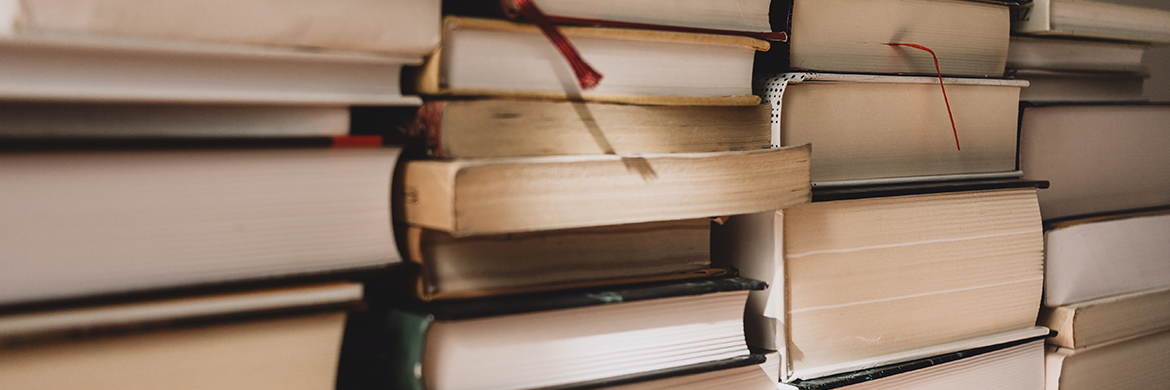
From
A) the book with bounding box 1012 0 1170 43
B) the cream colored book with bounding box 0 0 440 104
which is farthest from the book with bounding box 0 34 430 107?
the book with bounding box 1012 0 1170 43

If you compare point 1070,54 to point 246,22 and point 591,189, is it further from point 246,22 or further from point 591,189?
point 246,22

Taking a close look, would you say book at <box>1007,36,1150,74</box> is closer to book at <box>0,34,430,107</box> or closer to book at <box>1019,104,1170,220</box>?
book at <box>1019,104,1170,220</box>

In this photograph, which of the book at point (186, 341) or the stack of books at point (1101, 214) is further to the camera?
the stack of books at point (1101, 214)

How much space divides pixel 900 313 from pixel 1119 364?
333 millimetres

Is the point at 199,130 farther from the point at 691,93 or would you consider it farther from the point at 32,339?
the point at 691,93

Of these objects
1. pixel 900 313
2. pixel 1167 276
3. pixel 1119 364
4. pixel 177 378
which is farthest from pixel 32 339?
pixel 1167 276

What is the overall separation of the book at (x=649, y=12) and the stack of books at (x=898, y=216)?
71 mm

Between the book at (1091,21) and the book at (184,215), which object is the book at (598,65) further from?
the book at (1091,21)

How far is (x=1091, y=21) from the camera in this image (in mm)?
793

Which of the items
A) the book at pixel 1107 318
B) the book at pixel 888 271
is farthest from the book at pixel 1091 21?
the book at pixel 1107 318

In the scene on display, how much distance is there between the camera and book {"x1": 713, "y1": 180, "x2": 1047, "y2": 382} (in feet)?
2.02

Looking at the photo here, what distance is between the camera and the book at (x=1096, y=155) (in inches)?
31.6

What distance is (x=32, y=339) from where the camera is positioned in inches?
14.9

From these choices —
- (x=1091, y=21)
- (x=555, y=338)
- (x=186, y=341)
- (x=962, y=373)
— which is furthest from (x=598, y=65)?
(x=1091, y=21)
